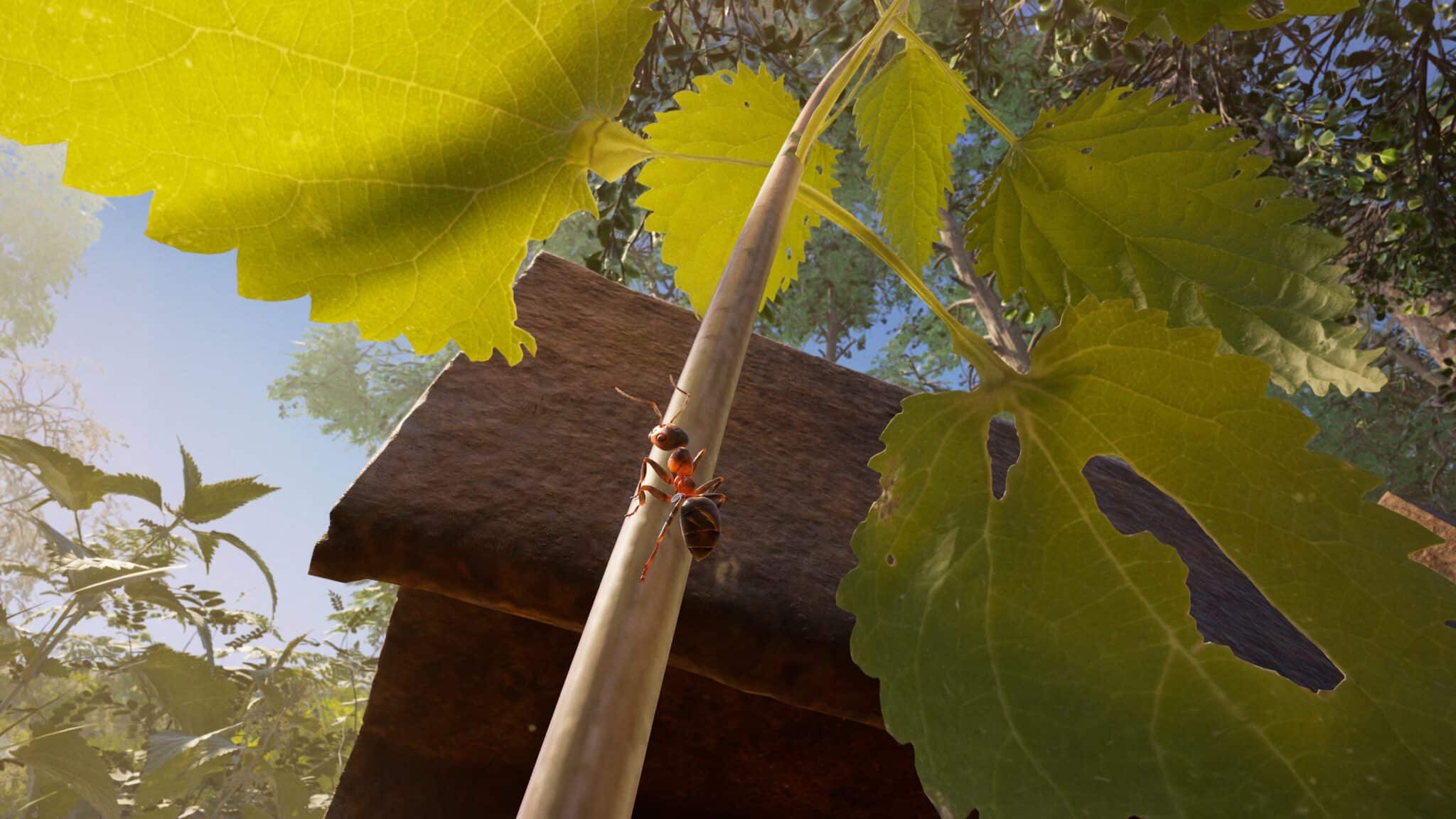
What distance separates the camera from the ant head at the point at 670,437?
1.63ft

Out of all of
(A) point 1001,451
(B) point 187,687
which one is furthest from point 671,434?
(B) point 187,687

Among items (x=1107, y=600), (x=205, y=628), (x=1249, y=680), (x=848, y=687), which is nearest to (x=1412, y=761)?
(x=1249, y=680)

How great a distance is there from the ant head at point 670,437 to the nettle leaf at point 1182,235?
2.28 ft

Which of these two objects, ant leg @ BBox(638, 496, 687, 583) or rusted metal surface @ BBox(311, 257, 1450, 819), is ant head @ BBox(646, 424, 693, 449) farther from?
rusted metal surface @ BBox(311, 257, 1450, 819)

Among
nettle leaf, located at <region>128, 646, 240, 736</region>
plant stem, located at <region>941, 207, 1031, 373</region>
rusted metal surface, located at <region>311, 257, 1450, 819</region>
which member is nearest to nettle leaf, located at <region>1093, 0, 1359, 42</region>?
rusted metal surface, located at <region>311, 257, 1450, 819</region>

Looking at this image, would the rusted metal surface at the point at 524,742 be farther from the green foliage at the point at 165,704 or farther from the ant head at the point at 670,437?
the green foliage at the point at 165,704

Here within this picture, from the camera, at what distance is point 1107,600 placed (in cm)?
66

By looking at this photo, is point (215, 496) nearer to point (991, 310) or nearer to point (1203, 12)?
point (1203, 12)

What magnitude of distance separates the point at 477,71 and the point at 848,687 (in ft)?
2.43

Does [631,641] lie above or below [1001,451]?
below

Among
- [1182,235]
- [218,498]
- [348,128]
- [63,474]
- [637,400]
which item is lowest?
[348,128]

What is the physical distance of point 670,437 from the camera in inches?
20.6

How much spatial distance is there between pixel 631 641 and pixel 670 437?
17 cm

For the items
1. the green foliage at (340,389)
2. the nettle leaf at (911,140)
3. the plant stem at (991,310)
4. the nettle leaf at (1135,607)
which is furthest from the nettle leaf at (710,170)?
the green foliage at (340,389)
